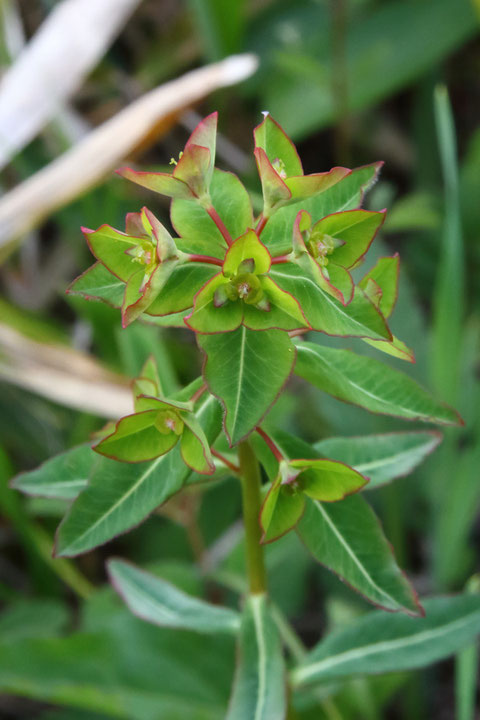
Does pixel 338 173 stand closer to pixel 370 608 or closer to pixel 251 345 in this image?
pixel 251 345

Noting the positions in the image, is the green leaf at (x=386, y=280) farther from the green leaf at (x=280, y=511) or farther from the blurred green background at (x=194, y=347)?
the blurred green background at (x=194, y=347)

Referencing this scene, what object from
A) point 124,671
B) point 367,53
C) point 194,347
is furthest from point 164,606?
Answer: point 367,53

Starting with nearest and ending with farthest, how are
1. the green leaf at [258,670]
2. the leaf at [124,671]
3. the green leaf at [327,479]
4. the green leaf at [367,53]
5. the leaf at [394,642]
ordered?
the green leaf at [327,479] → the green leaf at [258,670] → the leaf at [394,642] → the leaf at [124,671] → the green leaf at [367,53]

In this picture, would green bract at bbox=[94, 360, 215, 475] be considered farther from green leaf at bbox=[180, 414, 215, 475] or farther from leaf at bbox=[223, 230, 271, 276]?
leaf at bbox=[223, 230, 271, 276]

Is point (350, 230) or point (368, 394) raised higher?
point (350, 230)

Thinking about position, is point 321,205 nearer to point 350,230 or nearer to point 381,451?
point 350,230

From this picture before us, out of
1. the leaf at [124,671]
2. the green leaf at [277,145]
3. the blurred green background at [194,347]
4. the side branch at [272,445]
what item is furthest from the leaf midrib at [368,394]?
the leaf at [124,671]

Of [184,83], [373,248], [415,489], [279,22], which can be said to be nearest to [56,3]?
[279,22]
